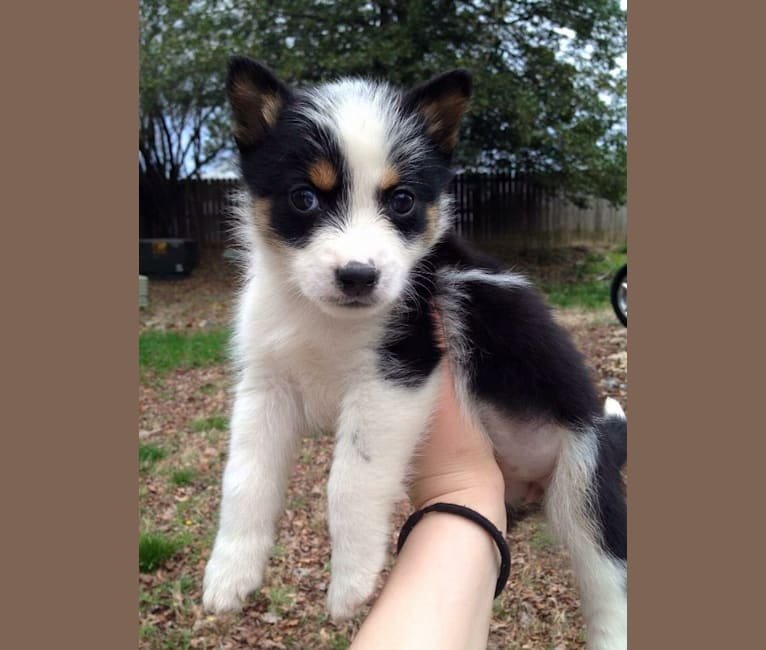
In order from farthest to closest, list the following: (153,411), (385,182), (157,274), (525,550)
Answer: (157,274), (153,411), (525,550), (385,182)

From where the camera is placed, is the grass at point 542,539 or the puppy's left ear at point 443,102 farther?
the grass at point 542,539

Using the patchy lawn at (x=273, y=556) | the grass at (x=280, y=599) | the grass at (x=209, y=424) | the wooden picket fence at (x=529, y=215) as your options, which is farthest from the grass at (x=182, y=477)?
the wooden picket fence at (x=529, y=215)

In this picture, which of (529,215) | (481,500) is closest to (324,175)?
(481,500)

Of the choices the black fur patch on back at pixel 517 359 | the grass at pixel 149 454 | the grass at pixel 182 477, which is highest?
the black fur patch on back at pixel 517 359

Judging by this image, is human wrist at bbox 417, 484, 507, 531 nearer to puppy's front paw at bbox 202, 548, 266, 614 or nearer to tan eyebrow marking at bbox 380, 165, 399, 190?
puppy's front paw at bbox 202, 548, 266, 614

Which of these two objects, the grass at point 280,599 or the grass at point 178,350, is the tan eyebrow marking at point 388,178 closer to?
the grass at point 280,599

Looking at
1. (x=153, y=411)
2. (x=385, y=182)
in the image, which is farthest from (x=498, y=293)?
(x=153, y=411)

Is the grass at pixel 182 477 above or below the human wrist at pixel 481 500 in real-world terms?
below

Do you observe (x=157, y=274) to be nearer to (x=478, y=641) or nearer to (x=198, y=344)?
(x=198, y=344)

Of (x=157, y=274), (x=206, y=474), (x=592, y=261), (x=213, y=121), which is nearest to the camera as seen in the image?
(x=206, y=474)
